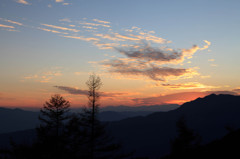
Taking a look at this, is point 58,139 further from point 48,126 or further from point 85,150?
point 48,126

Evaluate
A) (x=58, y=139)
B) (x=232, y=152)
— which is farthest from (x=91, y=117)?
(x=232, y=152)

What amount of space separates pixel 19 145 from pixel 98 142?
16017mm

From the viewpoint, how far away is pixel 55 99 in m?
31.8

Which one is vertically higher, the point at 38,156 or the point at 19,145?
the point at 19,145

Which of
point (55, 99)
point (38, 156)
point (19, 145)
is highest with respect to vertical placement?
point (55, 99)

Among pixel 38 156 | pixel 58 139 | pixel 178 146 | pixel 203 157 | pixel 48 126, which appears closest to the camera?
pixel 38 156

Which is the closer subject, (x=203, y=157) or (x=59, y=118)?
(x=203, y=157)

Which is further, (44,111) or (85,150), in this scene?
(44,111)

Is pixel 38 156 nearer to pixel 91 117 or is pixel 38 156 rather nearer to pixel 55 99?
pixel 91 117

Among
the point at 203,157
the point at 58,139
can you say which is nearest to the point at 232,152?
the point at 203,157

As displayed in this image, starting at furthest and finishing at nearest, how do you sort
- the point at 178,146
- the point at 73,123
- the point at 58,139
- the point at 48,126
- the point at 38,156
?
1. the point at 178,146
2. the point at 48,126
3. the point at 73,123
4. the point at 58,139
5. the point at 38,156

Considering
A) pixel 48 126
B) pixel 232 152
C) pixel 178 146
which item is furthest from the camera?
pixel 178 146

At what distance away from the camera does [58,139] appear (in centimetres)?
1462

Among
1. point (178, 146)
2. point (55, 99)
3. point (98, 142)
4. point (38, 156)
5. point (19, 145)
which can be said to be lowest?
point (178, 146)
